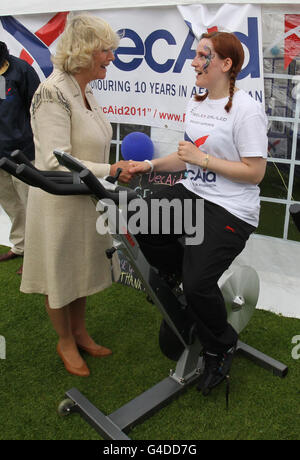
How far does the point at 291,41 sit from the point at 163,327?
2180 mm

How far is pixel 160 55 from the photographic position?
3605 mm

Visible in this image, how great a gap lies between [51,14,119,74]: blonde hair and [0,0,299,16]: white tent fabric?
1392mm

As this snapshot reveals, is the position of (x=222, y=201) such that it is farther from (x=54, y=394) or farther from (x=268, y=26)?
(x=268, y=26)

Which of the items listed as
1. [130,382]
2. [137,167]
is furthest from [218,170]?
[130,382]

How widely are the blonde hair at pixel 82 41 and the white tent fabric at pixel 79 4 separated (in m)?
1.39

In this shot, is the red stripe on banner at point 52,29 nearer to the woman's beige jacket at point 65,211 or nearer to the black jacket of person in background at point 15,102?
the black jacket of person in background at point 15,102

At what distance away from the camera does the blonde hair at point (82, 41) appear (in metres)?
2.17

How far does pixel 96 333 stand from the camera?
3.17 metres

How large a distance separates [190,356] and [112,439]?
584 millimetres

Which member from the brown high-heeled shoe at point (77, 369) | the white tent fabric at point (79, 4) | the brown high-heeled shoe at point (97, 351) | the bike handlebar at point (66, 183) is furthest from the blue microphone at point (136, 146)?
the bike handlebar at point (66, 183)

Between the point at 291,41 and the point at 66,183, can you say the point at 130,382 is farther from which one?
the point at 291,41

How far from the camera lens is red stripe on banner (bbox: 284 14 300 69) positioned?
317 centimetres

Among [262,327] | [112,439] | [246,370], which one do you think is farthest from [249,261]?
[112,439]

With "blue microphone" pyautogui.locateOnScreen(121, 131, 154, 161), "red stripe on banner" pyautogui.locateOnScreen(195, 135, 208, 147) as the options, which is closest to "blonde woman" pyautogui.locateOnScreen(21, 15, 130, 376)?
"red stripe on banner" pyautogui.locateOnScreen(195, 135, 208, 147)
